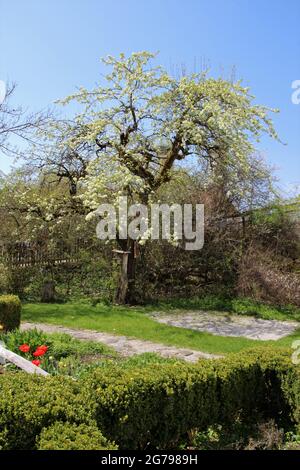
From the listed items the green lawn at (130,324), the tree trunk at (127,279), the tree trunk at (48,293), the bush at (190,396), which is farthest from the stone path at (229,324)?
the bush at (190,396)

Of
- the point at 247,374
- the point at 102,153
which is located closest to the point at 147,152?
the point at 102,153

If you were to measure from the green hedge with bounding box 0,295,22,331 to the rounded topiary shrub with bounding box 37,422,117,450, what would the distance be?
19.3 feet

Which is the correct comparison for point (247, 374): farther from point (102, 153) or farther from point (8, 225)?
point (8, 225)

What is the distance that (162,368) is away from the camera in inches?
188

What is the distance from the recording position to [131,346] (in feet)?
27.6

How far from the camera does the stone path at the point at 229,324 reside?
10.1 meters

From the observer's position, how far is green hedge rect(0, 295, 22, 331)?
9.08 meters

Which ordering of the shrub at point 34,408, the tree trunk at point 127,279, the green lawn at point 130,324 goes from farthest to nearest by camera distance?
the tree trunk at point 127,279 → the green lawn at point 130,324 → the shrub at point 34,408

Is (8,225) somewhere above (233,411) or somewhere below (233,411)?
above

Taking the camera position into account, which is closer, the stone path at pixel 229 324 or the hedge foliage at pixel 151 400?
the hedge foliage at pixel 151 400

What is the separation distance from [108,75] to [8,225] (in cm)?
602

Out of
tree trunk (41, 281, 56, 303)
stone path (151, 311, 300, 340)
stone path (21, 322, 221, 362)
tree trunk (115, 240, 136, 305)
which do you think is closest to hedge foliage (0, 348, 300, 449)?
stone path (21, 322, 221, 362)

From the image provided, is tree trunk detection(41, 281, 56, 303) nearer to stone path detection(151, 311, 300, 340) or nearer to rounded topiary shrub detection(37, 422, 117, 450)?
stone path detection(151, 311, 300, 340)

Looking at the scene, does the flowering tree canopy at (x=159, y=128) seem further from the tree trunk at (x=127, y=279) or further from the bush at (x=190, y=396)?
the bush at (x=190, y=396)
